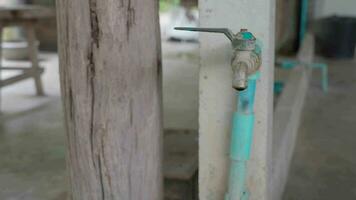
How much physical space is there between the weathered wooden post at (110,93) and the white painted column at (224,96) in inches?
5.9

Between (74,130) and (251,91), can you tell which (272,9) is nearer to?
(251,91)

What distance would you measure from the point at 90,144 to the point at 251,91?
0.47 m

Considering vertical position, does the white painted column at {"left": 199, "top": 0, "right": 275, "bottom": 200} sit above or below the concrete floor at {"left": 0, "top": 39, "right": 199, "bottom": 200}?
above

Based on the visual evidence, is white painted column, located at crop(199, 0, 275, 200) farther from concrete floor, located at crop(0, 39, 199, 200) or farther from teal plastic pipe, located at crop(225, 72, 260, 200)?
concrete floor, located at crop(0, 39, 199, 200)

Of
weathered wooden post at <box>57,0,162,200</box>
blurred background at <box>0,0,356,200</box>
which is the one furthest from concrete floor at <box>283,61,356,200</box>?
weathered wooden post at <box>57,0,162,200</box>

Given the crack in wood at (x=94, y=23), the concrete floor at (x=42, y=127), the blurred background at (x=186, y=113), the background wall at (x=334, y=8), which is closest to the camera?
the crack in wood at (x=94, y=23)

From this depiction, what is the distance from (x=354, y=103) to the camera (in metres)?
3.90

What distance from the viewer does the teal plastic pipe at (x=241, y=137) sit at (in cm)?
134

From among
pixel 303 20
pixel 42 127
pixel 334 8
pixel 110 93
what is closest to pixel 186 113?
pixel 42 127

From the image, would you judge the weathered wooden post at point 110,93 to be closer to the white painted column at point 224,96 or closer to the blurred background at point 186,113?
the white painted column at point 224,96

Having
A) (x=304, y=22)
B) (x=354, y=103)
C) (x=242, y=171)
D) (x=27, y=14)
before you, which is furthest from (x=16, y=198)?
(x=304, y=22)

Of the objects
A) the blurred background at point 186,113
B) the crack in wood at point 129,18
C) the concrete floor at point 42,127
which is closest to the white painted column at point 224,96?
the crack in wood at point 129,18

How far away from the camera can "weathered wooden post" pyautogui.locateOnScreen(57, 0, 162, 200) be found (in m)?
1.23

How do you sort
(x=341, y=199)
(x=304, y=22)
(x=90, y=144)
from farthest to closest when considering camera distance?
1. (x=304, y=22)
2. (x=341, y=199)
3. (x=90, y=144)
